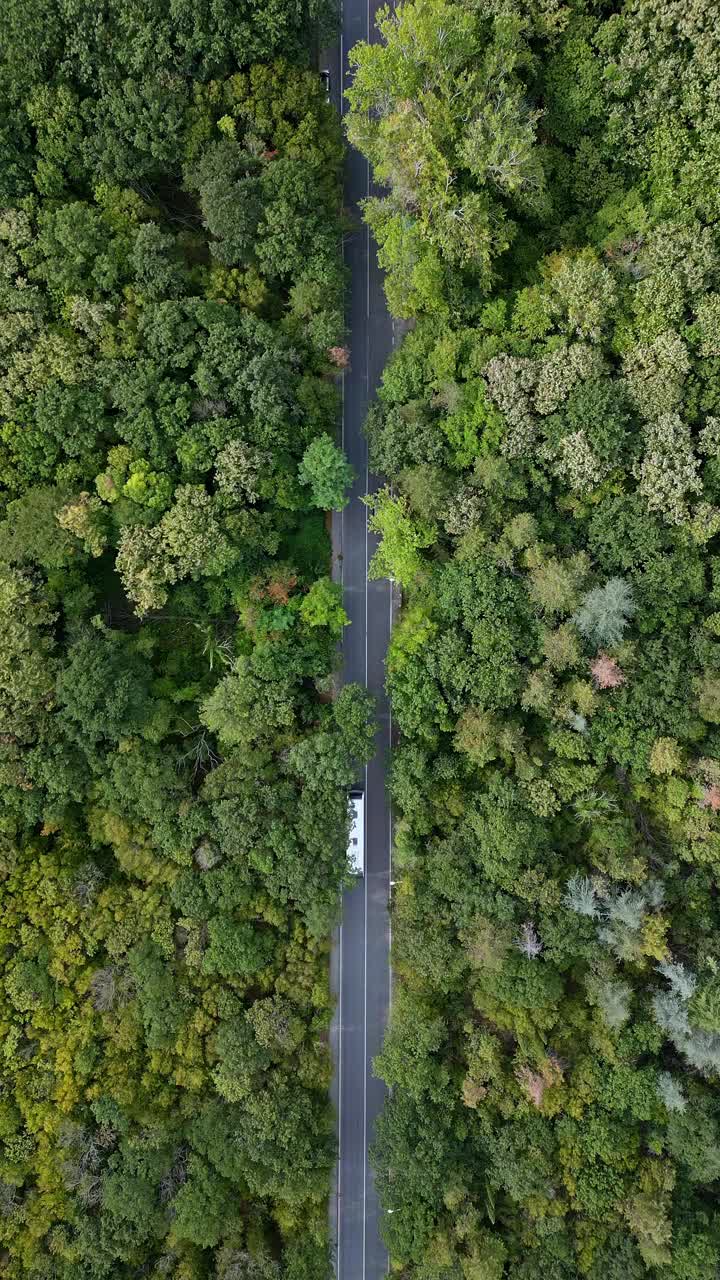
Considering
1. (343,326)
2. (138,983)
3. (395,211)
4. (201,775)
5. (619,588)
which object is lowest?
(138,983)

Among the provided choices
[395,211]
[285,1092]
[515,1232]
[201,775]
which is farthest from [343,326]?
[515,1232]

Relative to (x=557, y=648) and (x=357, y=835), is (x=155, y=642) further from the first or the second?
(x=557, y=648)

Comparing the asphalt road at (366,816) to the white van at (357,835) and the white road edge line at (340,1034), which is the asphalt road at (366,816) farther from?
the white van at (357,835)

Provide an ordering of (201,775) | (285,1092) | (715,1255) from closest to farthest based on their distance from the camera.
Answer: (715,1255) < (285,1092) < (201,775)

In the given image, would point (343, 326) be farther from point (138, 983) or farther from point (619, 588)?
point (138, 983)

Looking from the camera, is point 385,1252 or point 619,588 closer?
point 619,588

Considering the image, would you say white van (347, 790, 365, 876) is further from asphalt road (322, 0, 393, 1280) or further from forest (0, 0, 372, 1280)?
forest (0, 0, 372, 1280)

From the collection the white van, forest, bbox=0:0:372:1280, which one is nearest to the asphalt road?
the white van

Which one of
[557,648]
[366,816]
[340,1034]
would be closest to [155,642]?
[366,816]

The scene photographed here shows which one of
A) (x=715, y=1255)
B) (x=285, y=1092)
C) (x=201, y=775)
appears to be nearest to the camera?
(x=715, y=1255)

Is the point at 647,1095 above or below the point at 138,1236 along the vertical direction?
above
